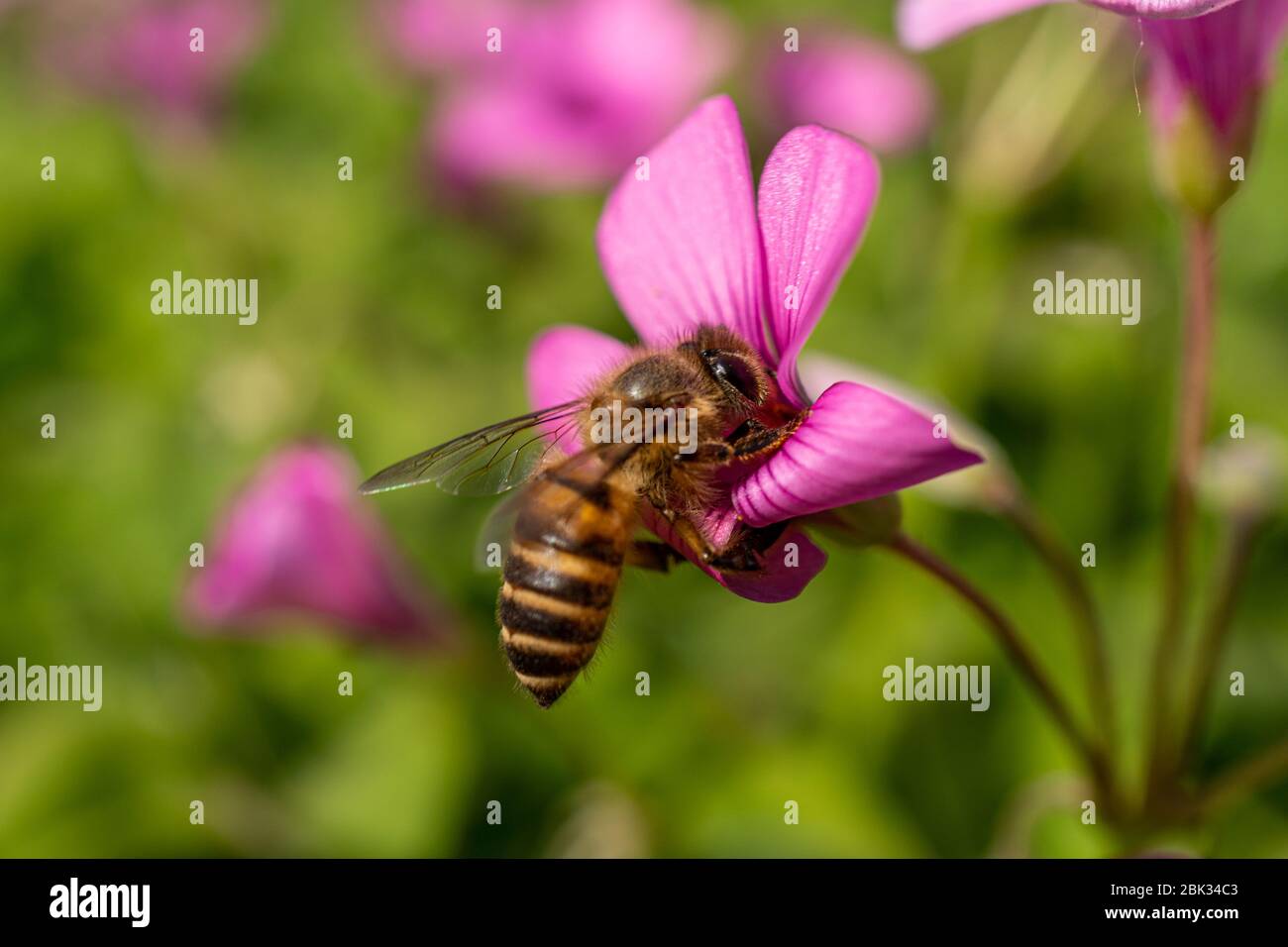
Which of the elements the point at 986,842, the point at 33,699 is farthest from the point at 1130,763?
the point at 33,699

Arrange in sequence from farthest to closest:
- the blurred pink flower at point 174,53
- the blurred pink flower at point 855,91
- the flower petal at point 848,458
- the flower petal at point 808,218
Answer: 1. the blurred pink flower at point 174,53
2. the blurred pink flower at point 855,91
3. the flower petal at point 808,218
4. the flower petal at point 848,458

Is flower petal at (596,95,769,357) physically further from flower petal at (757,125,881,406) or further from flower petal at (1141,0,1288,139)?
flower petal at (1141,0,1288,139)

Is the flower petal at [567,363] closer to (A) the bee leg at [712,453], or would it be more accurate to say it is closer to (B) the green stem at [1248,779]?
(A) the bee leg at [712,453]

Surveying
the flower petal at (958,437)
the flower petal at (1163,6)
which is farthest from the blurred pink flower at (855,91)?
the flower petal at (1163,6)

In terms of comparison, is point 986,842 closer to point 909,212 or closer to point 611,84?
point 909,212

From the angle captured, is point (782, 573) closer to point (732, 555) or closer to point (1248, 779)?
point (732, 555)

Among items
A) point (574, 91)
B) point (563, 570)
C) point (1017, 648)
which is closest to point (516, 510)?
point (563, 570)

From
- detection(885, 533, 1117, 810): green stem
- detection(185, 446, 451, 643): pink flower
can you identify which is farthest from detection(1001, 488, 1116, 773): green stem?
detection(185, 446, 451, 643): pink flower
